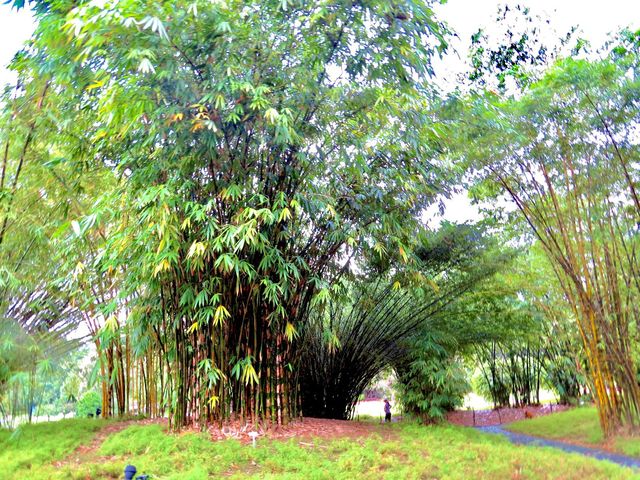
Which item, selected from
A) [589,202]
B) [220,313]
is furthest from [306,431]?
[589,202]

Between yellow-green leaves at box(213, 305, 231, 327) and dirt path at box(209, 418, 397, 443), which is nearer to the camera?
yellow-green leaves at box(213, 305, 231, 327)

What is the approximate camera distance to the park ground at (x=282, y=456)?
3.21 m

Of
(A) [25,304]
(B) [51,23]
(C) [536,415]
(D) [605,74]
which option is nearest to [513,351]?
(C) [536,415]

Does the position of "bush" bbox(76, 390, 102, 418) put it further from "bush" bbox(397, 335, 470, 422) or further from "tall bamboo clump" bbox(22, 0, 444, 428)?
"bush" bbox(397, 335, 470, 422)

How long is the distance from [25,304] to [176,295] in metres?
1.74

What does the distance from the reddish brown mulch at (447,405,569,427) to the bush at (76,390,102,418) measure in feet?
19.9

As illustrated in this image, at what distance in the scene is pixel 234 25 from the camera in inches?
126

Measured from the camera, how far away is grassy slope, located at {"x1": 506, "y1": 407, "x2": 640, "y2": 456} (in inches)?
213

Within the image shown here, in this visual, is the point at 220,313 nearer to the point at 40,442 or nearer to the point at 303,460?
the point at 303,460

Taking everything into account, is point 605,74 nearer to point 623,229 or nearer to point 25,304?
point 623,229

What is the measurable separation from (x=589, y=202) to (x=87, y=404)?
274 inches

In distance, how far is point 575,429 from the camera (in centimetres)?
709

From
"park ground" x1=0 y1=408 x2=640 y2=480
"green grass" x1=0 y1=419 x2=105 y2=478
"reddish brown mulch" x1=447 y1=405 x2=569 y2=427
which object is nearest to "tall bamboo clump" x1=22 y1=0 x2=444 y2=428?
"park ground" x1=0 y1=408 x2=640 y2=480

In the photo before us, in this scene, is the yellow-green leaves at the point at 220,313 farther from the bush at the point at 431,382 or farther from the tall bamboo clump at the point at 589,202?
the tall bamboo clump at the point at 589,202
